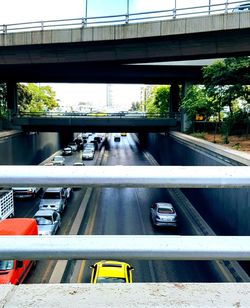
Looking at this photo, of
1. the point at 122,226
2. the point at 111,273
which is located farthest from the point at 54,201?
the point at 111,273

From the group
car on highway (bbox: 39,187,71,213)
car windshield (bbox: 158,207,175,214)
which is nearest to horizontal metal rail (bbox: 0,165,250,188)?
car windshield (bbox: 158,207,175,214)

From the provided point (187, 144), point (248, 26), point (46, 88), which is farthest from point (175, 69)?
point (46, 88)

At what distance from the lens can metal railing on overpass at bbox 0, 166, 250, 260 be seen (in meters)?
1.66

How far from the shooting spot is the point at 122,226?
62.8 feet

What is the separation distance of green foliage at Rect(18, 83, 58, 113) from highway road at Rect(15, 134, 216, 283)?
2735 centimetres

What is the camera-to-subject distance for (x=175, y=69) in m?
30.8

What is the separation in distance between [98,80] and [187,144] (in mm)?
15322

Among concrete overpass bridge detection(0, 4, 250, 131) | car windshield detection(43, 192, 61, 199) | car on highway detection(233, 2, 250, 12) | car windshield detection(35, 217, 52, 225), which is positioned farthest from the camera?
car windshield detection(43, 192, 61, 199)

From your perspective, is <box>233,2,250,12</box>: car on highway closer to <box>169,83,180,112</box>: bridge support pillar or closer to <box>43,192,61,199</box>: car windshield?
<box>43,192,61,199</box>: car windshield

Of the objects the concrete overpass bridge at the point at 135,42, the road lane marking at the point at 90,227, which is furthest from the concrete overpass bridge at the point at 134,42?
Result: the road lane marking at the point at 90,227

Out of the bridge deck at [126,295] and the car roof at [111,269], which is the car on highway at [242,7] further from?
the bridge deck at [126,295]

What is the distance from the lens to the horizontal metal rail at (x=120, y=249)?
5.45 feet

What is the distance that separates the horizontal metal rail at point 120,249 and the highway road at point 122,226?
11.7 m

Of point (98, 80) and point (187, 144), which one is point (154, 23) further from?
point (98, 80)
